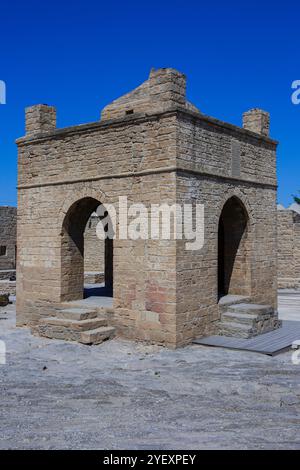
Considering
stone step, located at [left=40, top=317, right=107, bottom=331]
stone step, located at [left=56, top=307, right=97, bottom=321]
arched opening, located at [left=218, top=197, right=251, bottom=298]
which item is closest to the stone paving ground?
stone step, located at [left=40, top=317, right=107, bottom=331]

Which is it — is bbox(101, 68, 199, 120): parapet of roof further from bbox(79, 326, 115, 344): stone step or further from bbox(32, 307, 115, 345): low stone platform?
bbox(79, 326, 115, 344): stone step

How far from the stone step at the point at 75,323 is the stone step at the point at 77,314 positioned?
0.07m

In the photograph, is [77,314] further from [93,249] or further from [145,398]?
[93,249]

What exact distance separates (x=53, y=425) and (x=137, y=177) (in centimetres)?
536

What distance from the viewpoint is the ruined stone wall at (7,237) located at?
20.8 m

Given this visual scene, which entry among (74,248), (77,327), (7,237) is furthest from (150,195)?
(7,237)

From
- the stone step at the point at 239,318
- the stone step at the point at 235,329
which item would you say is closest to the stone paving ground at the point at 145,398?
the stone step at the point at 235,329

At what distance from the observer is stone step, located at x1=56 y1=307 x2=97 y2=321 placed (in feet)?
33.6

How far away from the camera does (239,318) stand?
10.4 metres

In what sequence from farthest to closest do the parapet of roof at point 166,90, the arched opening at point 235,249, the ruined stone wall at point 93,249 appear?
1. the ruined stone wall at point 93,249
2. the arched opening at point 235,249
3. the parapet of roof at point 166,90

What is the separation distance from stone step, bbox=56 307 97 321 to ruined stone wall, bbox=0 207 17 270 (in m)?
11.1

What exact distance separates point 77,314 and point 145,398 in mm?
3807

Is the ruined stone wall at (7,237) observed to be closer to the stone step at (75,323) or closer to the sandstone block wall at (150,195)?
the sandstone block wall at (150,195)
